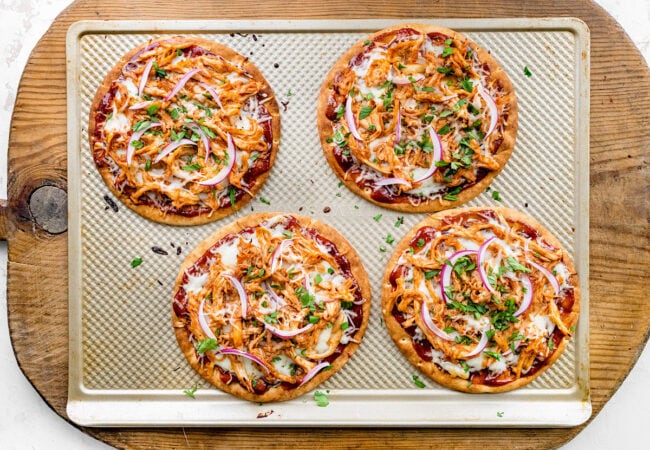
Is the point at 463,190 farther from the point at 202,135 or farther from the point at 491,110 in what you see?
the point at 202,135

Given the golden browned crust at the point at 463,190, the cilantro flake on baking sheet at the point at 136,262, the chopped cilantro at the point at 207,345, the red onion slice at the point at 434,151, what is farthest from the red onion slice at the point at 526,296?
the cilantro flake on baking sheet at the point at 136,262

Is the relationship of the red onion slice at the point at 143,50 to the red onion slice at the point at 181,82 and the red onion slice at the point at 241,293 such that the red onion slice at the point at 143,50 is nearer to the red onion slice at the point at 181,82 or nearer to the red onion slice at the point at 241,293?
the red onion slice at the point at 181,82

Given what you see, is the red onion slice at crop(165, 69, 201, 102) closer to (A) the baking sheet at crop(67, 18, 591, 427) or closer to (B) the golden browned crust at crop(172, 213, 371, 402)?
(A) the baking sheet at crop(67, 18, 591, 427)

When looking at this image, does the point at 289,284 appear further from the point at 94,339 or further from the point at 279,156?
the point at 94,339

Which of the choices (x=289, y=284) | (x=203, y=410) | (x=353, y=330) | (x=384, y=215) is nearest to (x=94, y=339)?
(x=203, y=410)

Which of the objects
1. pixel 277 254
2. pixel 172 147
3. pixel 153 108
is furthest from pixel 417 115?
pixel 153 108

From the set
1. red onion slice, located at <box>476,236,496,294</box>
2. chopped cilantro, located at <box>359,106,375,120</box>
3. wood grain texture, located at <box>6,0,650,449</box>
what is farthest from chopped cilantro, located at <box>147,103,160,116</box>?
red onion slice, located at <box>476,236,496,294</box>
